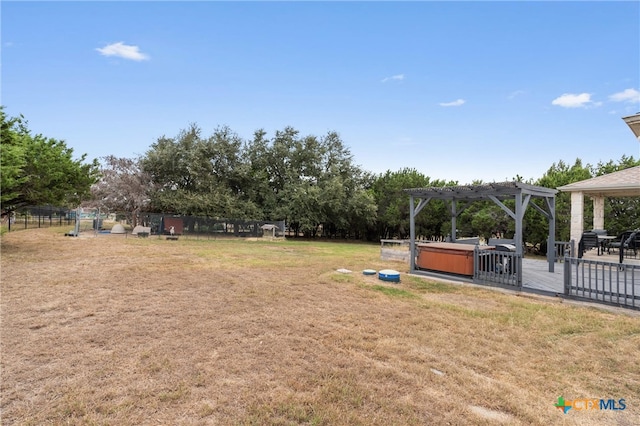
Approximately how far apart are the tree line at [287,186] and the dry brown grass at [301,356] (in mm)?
15763

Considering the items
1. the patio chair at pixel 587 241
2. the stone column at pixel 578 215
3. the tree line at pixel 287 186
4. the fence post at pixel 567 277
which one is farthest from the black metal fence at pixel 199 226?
the fence post at pixel 567 277

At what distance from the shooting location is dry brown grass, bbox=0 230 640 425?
8.14 ft

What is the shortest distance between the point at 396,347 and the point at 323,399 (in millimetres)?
1516

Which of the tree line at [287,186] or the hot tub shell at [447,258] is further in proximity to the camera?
the tree line at [287,186]

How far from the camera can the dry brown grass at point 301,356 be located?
248 cm

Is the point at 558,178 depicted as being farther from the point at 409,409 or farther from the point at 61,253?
the point at 61,253

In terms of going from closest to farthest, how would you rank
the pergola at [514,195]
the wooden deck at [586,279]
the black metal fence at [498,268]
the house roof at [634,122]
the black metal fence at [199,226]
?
the house roof at [634,122]
the wooden deck at [586,279]
the black metal fence at [498,268]
the pergola at [514,195]
the black metal fence at [199,226]

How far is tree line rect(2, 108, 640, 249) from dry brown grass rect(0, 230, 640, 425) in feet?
51.7

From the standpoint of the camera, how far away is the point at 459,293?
7074mm

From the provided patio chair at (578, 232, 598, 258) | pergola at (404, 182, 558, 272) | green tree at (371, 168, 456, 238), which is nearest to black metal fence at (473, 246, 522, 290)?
pergola at (404, 182, 558, 272)

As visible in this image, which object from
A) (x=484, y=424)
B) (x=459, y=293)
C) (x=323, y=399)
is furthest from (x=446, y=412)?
(x=459, y=293)

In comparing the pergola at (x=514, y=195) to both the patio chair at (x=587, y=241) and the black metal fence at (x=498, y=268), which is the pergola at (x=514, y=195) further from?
the patio chair at (x=587, y=241)
